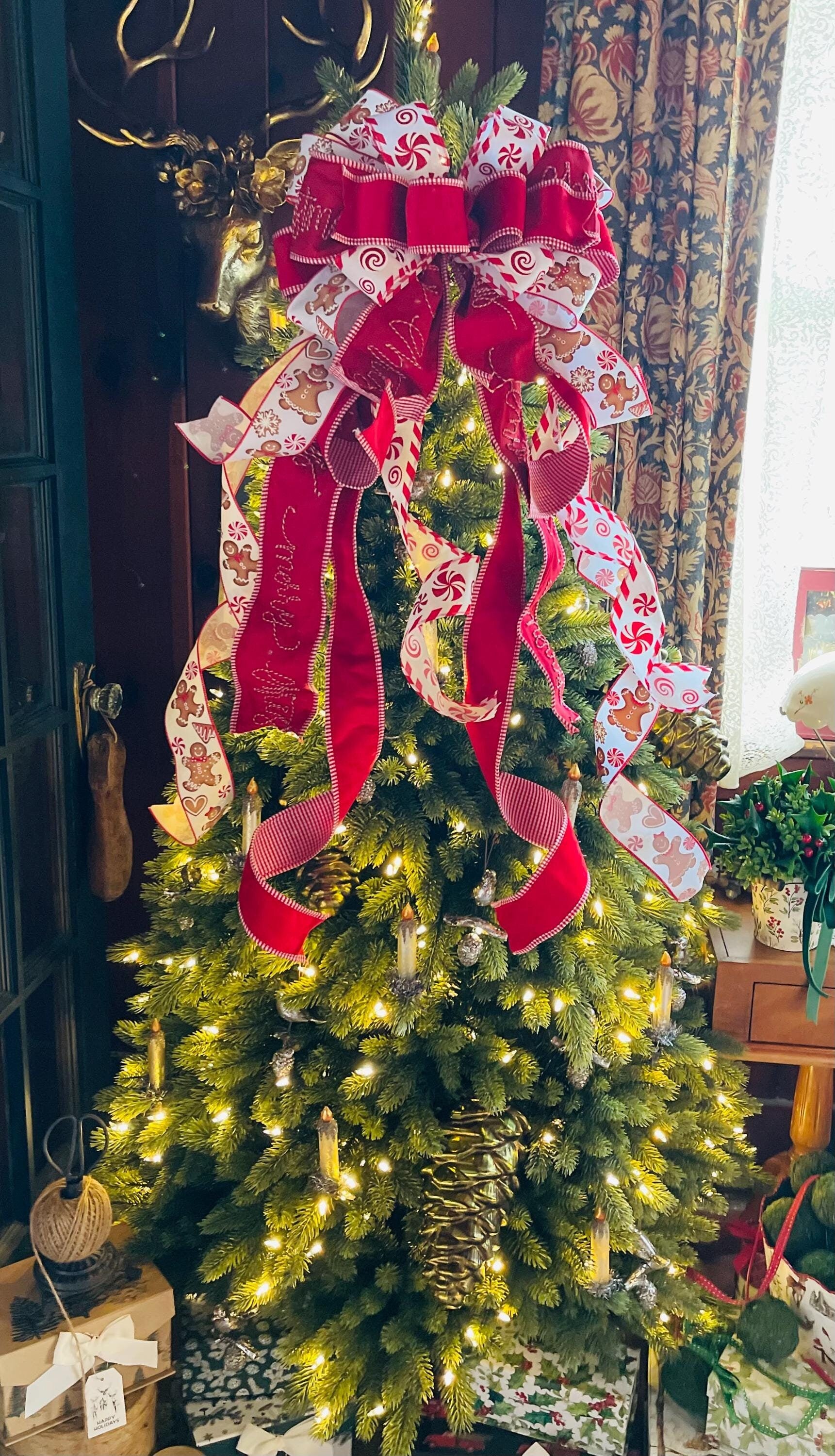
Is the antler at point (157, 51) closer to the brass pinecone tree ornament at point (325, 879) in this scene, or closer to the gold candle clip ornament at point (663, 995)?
the brass pinecone tree ornament at point (325, 879)

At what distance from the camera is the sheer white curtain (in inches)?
67.9

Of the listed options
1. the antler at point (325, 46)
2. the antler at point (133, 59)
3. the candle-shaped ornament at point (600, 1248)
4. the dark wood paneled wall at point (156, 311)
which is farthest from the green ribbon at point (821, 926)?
the antler at point (133, 59)

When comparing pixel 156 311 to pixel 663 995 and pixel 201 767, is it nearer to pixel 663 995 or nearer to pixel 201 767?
pixel 201 767

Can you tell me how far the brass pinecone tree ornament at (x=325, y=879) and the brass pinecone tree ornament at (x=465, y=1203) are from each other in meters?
0.32

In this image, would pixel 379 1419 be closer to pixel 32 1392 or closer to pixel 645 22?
pixel 32 1392

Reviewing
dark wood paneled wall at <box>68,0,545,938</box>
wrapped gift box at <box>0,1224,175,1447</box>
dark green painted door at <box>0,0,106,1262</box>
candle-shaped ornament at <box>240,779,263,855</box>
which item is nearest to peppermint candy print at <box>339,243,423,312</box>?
candle-shaped ornament at <box>240,779,263,855</box>

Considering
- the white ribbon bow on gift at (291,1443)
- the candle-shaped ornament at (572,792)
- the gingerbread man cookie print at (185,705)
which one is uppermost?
the gingerbread man cookie print at (185,705)

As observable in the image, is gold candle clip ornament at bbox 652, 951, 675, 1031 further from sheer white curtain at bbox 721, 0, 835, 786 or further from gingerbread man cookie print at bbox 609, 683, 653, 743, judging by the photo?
sheer white curtain at bbox 721, 0, 835, 786

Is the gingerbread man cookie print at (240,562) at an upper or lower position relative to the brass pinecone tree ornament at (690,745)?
upper

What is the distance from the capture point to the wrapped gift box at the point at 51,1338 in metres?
1.29

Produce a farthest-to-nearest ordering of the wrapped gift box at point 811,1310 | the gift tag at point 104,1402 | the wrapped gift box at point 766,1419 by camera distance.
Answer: the wrapped gift box at point 811,1310 < the wrapped gift box at point 766,1419 < the gift tag at point 104,1402

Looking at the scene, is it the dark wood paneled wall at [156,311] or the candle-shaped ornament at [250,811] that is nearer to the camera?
the candle-shaped ornament at [250,811]

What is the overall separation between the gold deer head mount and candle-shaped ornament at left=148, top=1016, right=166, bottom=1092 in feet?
3.58

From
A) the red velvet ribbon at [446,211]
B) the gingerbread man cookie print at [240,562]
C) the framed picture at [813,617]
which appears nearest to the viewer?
the red velvet ribbon at [446,211]
